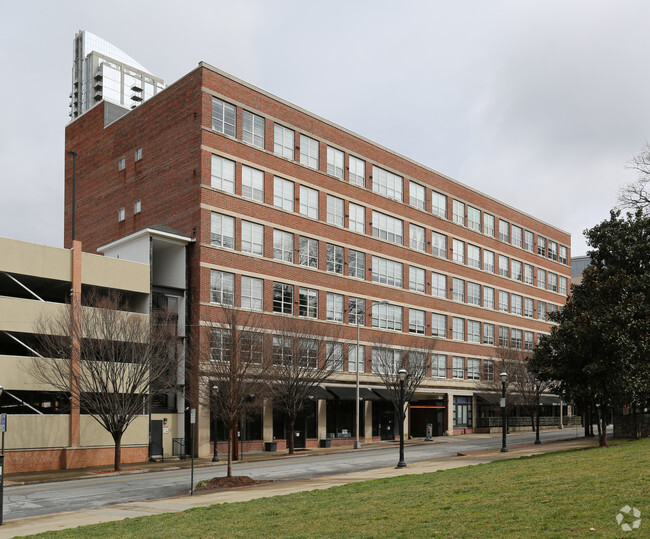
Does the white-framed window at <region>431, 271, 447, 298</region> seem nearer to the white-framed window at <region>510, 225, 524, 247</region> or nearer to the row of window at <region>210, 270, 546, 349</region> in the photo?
the row of window at <region>210, 270, 546, 349</region>

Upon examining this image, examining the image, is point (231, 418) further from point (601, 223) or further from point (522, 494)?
point (601, 223)

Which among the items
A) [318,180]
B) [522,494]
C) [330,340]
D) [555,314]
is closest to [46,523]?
[522,494]

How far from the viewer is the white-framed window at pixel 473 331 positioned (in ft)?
227

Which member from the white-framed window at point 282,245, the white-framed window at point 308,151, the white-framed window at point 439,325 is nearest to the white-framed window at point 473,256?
the white-framed window at point 439,325

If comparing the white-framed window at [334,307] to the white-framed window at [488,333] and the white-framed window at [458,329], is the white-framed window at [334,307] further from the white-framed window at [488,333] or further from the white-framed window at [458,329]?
the white-framed window at [488,333]

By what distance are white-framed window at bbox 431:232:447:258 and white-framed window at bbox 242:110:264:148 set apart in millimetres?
22206

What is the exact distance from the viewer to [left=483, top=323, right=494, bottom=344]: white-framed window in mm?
71625

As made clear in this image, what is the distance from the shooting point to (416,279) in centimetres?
6347

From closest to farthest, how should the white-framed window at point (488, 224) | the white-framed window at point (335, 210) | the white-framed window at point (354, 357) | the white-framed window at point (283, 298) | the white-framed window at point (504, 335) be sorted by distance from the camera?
1. the white-framed window at point (283, 298)
2. the white-framed window at point (335, 210)
3. the white-framed window at point (354, 357)
4. the white-framed window at point (488, 224)
5. the white-framed window at point (504, 335)

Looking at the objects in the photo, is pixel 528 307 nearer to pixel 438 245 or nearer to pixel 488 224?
pixel 488 224

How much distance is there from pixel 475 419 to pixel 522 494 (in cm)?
5599

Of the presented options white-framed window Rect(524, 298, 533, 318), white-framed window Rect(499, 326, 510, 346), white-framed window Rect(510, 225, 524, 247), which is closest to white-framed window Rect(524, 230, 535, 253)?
white-framed window Rect(510, 225, 524, 247)

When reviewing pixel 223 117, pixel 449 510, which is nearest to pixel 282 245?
pixel 223 117

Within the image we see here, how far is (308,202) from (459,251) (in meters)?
21.8
